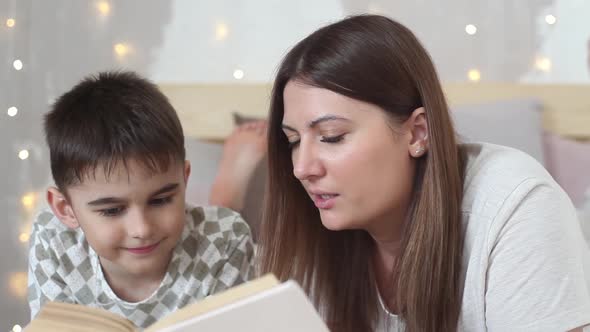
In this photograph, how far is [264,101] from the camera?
2.36 meters

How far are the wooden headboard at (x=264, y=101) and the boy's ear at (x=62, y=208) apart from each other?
3.07ft

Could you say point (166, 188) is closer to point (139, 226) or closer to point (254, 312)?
point (139, 226)

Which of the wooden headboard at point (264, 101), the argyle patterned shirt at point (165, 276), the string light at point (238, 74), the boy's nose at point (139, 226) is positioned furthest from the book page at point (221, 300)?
the string light at point (238, 74)

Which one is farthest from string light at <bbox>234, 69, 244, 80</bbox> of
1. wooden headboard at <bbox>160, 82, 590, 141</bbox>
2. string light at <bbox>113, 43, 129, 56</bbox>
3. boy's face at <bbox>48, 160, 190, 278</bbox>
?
boy's face at <bbox>48, 160, 190, 278</bbox>

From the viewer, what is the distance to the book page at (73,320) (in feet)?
2.75

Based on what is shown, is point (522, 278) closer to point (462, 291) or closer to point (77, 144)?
point (462, 291)

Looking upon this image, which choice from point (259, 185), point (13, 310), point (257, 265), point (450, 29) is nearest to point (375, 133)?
point (257, 265)

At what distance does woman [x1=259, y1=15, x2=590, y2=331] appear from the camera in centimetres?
104

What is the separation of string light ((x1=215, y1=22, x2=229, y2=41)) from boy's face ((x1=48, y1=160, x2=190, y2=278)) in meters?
1.13

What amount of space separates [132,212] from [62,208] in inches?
8.5

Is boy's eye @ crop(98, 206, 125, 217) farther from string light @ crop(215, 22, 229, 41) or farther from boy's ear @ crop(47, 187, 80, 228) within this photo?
string light @ crop(215, 22, 229, 41)

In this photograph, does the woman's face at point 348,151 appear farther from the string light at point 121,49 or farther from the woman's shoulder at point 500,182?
the string light at point 121,49

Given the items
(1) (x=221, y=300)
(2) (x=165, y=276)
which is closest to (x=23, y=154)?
(2) (x=165, y=276)

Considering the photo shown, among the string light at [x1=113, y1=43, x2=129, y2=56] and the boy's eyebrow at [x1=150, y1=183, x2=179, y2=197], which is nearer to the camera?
the boy's eyebrow at [x1=150, y1=183, x2=179, y2=197]
